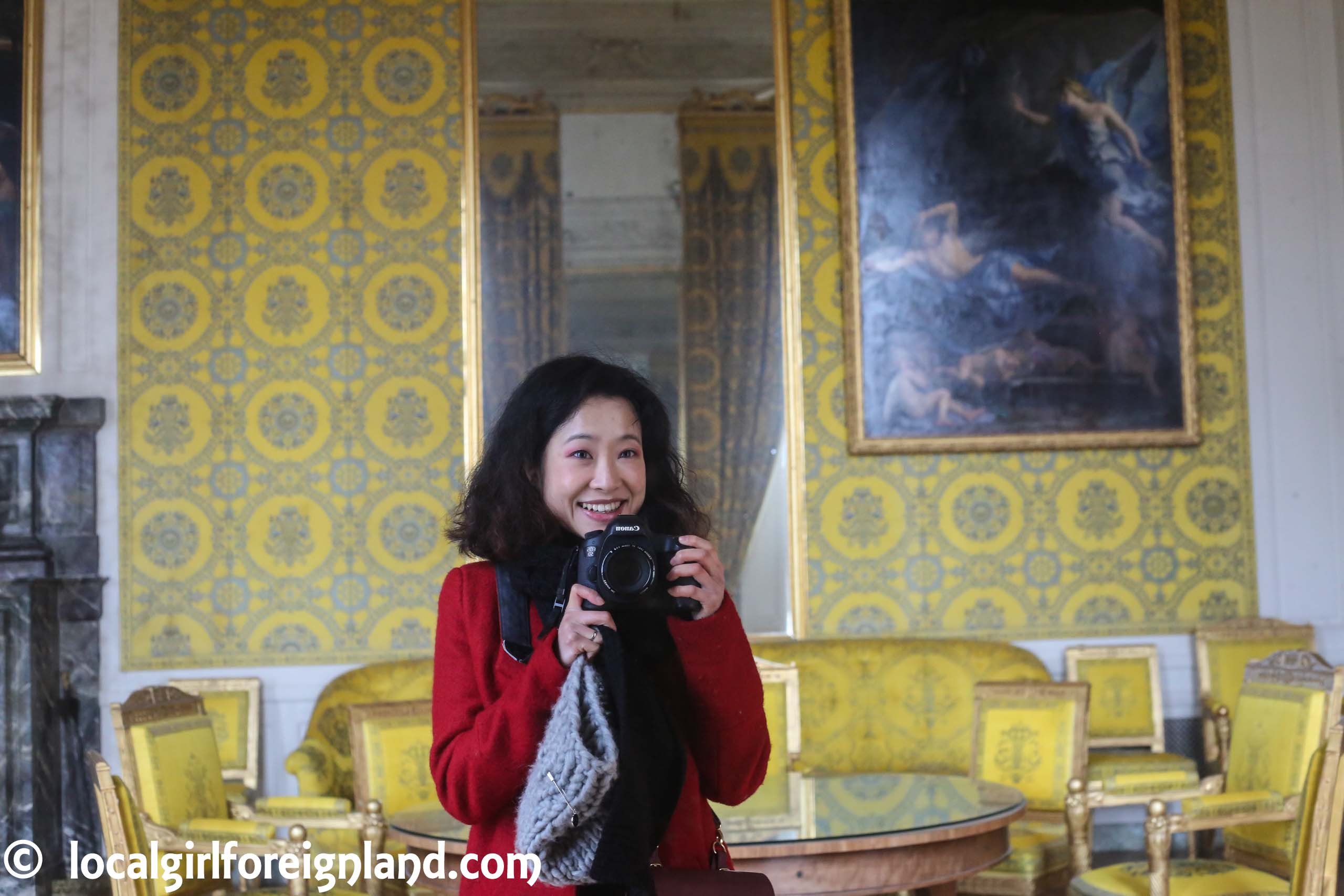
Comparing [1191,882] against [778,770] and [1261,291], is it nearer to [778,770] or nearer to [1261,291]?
[778,770]

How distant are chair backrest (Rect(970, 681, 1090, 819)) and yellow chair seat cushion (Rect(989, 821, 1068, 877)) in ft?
0.27

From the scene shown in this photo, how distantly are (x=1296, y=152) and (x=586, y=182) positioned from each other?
3232 mm

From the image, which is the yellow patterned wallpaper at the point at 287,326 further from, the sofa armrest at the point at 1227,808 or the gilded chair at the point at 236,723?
the sofa armrest at the point at 1227,808

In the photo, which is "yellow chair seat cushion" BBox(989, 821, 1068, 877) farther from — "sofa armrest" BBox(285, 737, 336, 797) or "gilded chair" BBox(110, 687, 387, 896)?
"sofa armrest" BBox(285, 737, 336, 797)

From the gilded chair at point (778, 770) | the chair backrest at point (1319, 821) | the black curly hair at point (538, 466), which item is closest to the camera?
the black curly hair at point (538, 466)

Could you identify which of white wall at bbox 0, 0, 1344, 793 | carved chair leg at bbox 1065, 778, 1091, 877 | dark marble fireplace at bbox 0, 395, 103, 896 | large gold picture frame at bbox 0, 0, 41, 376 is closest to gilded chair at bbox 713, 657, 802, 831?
carved chair leg at bbox 1065, 778, 1091, 877

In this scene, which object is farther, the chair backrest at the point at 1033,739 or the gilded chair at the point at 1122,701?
the gilded chair at the point at 1122,701

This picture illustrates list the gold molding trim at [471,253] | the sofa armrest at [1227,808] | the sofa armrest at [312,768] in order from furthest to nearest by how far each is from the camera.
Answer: the gold molding trim at [471,253] → the sofa armrest at [312,768] → the sofa armrest at [1227,808]

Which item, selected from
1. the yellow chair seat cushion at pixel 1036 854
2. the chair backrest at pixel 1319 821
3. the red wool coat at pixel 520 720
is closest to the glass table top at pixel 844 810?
the yellow chair seat cushion at pixel 1036 854

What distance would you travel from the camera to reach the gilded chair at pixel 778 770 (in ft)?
10.6

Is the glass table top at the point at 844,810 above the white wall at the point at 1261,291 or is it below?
below

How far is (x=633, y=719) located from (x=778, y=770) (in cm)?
331

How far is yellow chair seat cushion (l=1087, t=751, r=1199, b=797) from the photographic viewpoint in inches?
161

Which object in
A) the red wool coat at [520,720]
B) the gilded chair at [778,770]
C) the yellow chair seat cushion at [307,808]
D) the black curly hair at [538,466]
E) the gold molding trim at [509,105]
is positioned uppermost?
the gold molding trim at [509,105]
